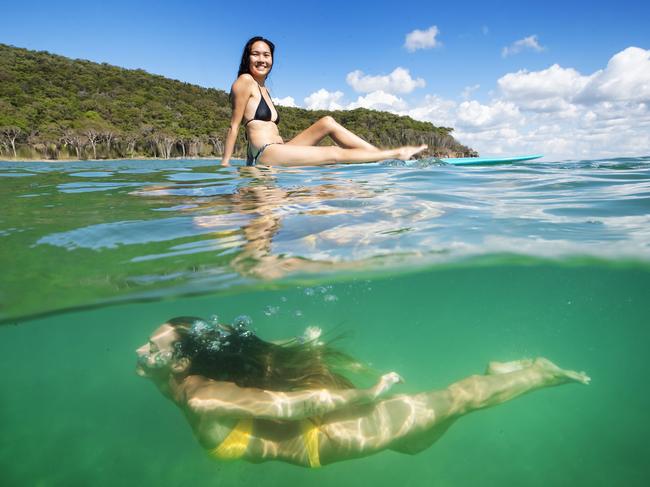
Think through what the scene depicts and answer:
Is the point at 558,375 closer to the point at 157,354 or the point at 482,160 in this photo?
the point at 157,354

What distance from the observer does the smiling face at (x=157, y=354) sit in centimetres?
342

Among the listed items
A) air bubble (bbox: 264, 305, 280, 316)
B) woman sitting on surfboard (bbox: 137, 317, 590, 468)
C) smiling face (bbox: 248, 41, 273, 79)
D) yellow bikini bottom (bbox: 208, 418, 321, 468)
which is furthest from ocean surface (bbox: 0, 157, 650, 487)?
smiling face (bbox: 248, 41, 273, 79)

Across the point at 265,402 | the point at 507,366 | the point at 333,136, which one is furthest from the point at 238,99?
the point at 507,366

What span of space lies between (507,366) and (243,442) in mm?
3344

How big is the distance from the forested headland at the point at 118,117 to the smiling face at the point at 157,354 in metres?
28.1

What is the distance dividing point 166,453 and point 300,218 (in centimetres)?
335

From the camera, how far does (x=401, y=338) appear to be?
9.16 metres

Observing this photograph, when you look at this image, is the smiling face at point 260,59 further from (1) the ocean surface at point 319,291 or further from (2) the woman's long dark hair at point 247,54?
(1) the ocean surface at point 319,291

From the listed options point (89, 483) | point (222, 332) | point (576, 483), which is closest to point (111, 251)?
point (222, 332)

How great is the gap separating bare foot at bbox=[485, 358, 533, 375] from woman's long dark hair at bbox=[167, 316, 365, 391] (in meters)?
1.79

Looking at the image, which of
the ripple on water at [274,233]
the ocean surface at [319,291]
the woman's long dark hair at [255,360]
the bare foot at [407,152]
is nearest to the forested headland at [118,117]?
the bare foot at [407,152]

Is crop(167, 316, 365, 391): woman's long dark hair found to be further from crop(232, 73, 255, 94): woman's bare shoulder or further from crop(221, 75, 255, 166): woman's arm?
crop(232, 73, 255, 94): woman's bare shoulder

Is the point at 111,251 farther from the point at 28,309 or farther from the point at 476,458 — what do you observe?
the point at 476,458

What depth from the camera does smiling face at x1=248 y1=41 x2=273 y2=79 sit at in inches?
268
